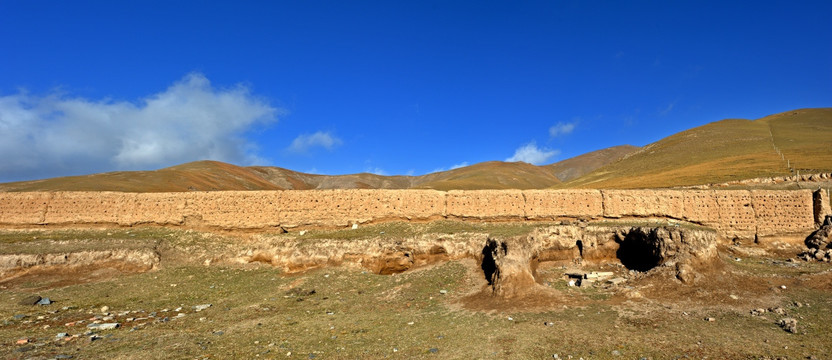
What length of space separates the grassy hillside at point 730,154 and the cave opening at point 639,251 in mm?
17868

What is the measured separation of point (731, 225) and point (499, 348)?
15.0 meters

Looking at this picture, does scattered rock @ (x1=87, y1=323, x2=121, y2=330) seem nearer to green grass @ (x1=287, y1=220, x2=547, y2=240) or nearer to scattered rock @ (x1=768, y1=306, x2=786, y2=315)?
green grass @ (x1=287, y1=220, x2=547, y2=240)

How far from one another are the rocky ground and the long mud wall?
79 centimetres

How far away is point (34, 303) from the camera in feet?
36.0

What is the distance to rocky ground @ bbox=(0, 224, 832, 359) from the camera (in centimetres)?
748

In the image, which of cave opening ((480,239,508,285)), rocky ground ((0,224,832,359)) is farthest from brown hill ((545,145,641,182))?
cave opening ((480,239,508,285))

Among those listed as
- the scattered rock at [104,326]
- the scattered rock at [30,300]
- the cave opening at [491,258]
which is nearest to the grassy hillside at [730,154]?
the cave opening at [491,258]

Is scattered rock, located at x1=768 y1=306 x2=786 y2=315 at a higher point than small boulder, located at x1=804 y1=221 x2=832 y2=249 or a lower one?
lower

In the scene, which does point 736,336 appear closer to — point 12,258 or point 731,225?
point 731,225

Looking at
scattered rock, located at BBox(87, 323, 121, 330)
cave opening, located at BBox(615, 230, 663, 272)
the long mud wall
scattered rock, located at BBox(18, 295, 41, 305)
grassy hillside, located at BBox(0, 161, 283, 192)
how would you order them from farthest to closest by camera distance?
grassy hillside, located at BBox(0, 161, 283, 192) < the long mud wall < cave opening, located at BBox(615, 230, 663, 272) < scattered rock, located at BBox(18, 295, 41, 305) < scattered rock, located at BBox(87, 323, 121, 330)

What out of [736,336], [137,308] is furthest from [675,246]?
[137,308]

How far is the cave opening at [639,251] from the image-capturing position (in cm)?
1297

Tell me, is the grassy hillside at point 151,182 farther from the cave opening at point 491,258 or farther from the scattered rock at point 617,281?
the scattered rock at point 617,281

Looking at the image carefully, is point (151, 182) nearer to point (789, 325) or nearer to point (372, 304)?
point (372, 304)
